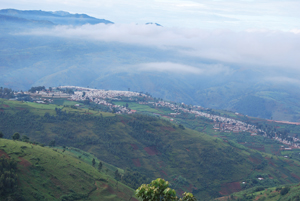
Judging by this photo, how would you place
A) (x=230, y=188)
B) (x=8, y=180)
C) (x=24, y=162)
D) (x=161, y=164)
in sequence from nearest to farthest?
1. (x=8, y=180)
2. (x=24, y=162)
3. (x=230, y=188)
4. (x=161, y=164)

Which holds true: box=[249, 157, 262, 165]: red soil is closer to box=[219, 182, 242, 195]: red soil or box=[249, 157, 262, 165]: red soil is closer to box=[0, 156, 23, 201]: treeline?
box=[219, 182, 242, 195]: red soil

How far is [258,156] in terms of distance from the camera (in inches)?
3947

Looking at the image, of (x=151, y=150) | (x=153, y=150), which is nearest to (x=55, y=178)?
(x=151, y=150)

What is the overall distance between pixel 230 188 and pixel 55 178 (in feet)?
172

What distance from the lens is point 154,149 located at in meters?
93.8

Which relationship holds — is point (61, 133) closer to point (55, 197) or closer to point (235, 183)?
point (55, 197)

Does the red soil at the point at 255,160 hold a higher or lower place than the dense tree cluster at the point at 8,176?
lower

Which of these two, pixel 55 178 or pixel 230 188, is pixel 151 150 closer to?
pixel 230 188

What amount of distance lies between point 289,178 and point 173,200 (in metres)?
87.2

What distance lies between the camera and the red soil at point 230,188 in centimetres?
7812

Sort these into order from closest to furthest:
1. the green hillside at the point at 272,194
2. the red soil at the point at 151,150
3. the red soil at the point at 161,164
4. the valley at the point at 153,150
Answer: the green hillside at the point at 272,194, the valley at the point at 153,150, the red soil at the point at 161,164, the red soil at the point at 151,150

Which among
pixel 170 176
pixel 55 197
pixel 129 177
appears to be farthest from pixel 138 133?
pixel 55 197

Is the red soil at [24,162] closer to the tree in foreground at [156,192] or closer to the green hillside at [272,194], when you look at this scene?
the tree in foreground at [156,192]

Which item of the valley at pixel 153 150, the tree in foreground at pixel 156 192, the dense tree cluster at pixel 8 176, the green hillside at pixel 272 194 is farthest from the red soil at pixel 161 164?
the tree in foreground at pixel 156 192
